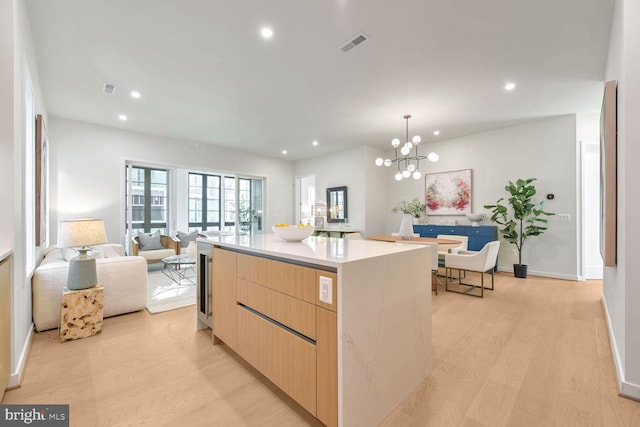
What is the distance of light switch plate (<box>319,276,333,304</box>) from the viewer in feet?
4.11

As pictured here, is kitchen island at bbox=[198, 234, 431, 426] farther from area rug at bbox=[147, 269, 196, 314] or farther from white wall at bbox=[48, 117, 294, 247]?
white wall at bbox=[48, 117, 294, 247]

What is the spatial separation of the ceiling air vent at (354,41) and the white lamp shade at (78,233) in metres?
3.05

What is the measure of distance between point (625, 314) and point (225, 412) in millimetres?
2505

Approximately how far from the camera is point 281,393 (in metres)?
1.71

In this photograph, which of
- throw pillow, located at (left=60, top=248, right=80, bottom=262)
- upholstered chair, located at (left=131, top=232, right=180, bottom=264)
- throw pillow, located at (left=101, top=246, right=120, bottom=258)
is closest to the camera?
throw pillow, located at (left=60, top=248, right=80, bottom=262)

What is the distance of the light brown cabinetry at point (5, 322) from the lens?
150 cm

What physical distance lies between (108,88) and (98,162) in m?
2.02

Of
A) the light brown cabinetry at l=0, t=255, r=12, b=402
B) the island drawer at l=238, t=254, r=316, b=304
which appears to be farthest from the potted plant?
the light brown cabinetry at l=0, t=255, r=12, b=402

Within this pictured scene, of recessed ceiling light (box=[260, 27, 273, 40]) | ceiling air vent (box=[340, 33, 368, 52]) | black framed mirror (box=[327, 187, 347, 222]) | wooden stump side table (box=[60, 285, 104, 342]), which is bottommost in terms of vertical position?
wooden stump side table (box=[60, 285, 104, 342])

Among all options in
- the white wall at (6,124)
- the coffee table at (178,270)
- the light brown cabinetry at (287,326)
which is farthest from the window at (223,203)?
the light brown cabinetry at (287,326)

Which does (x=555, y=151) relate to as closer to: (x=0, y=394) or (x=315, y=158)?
(x=315, y=158)

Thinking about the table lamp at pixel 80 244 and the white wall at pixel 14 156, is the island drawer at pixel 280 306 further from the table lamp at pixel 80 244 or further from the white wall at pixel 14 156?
the table lamp at pixel 80 244

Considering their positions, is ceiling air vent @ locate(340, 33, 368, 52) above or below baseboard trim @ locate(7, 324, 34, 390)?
above

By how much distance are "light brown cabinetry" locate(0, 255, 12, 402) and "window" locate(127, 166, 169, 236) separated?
→ 5631 mm
